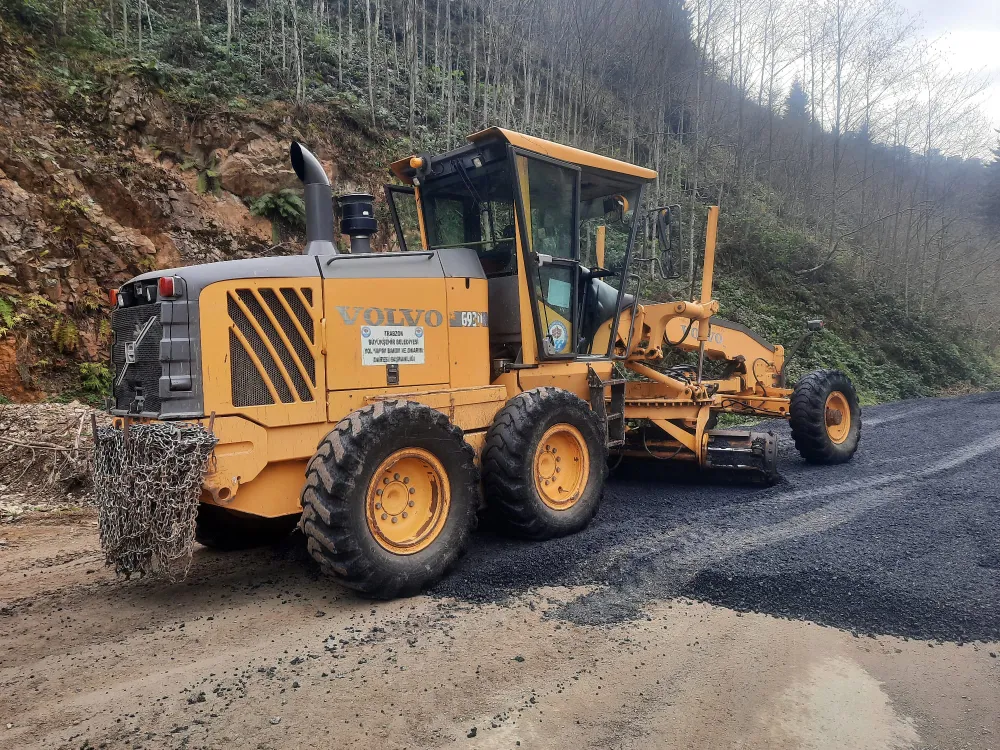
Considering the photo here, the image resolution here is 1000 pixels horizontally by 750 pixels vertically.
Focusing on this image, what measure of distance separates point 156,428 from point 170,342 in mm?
493

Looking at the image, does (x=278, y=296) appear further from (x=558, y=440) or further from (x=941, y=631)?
(x=941, y=631)

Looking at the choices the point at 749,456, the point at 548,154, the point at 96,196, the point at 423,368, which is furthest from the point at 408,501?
the point at 96,196

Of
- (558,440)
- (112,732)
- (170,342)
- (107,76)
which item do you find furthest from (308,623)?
(107,76)

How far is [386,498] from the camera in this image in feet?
13.2

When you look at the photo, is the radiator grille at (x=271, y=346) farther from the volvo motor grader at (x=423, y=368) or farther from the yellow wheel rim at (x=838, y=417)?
the yellow wheel rim at (x=838, y=417)

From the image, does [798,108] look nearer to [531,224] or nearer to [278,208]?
[278,208]

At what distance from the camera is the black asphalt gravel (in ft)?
11.8

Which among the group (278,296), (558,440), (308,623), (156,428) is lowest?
(308,623)

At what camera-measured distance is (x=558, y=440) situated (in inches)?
202

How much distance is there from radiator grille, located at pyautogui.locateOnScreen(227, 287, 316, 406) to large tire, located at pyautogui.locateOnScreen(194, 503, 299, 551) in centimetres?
103

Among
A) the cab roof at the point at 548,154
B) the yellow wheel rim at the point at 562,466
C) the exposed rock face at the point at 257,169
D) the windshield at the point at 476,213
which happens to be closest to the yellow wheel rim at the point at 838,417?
the cab roof at the point at 548,154

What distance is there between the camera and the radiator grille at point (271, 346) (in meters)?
3.90

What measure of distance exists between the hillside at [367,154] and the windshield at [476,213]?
398cm

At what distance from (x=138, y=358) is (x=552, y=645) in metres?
2.79
